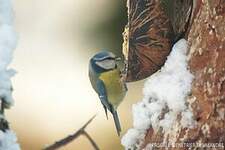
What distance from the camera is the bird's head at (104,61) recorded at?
40.2 inches

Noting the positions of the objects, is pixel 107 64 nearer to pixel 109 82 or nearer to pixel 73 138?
pixel 109 82

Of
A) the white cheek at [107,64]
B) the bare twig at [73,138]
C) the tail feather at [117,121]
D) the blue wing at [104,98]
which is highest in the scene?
the white cheek at [107,64]

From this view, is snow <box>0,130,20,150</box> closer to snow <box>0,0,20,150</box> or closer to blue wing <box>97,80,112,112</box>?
snow <box>0,0,20,150</box>

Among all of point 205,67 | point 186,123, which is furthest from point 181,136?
point 205,67

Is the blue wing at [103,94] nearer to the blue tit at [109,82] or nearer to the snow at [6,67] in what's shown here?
the blue tit at [109,82]

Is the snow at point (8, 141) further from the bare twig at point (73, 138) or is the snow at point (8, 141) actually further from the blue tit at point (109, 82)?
the blue tit at point (109, 82)

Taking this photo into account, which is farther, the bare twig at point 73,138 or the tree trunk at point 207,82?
the bare twig at point 73,138

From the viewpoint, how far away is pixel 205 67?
0.92 metres

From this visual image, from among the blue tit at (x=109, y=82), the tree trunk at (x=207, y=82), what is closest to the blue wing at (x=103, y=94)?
the blue tit at (x=109, y=82)

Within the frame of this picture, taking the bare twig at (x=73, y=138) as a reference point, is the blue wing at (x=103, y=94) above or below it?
above

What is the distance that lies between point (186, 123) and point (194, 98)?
46 millimetres

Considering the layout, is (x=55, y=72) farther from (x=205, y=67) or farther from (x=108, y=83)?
(x=205, y=67)

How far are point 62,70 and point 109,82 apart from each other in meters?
0.10

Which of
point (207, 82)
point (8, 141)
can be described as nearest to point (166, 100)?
point (207, 82)
